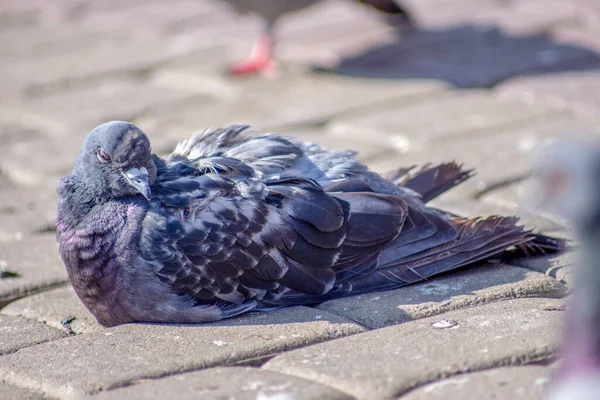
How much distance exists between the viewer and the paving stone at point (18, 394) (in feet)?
9.16

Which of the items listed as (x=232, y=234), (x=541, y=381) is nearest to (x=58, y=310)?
(x=232, y=234)

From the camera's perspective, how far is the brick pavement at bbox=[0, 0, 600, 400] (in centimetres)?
279

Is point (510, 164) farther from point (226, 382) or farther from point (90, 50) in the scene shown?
point (90, 50)

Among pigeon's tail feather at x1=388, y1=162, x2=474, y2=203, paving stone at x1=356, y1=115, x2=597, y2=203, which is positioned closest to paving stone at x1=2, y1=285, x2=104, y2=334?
pigeon's tail feather at x1=388, y1=162, x2=474, y2=203

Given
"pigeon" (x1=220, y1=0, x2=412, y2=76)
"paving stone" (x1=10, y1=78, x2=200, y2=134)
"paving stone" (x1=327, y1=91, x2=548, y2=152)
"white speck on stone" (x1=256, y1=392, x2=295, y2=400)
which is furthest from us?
"pigeon" (x1=220, y1=0, x2=412, y2=76)

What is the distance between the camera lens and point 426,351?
111 inches

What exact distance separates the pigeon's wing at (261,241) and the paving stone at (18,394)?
26.8 inches

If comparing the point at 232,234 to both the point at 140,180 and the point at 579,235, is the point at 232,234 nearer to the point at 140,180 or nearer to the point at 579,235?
the point at 140,180

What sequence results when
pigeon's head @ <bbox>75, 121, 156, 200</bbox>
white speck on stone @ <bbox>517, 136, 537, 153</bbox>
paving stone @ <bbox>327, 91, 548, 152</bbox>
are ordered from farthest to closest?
paving stone @ <bbox>327, 91, 548, 152</bbox> → white speck on stone @ <bbox>517, 136, 537, 153</bbox> → pigeon's head @ <bbox>75, 121, 156, 200</bbox>

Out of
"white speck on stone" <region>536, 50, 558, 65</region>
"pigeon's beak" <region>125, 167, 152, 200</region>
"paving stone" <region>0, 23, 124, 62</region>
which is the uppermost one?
"pigeon's beak" <region>125, 167, 152, 200</region>

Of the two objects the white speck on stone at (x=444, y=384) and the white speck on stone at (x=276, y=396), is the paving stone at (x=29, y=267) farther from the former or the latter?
the white speck on stone at (x=444, y=384)

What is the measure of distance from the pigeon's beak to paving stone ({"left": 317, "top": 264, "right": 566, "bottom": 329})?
2.43ft

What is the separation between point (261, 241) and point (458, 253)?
76cm

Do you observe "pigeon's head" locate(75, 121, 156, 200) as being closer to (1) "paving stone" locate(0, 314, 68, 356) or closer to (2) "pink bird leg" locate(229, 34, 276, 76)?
(1) "paving stone" locate(0, 314, 68, 356)
